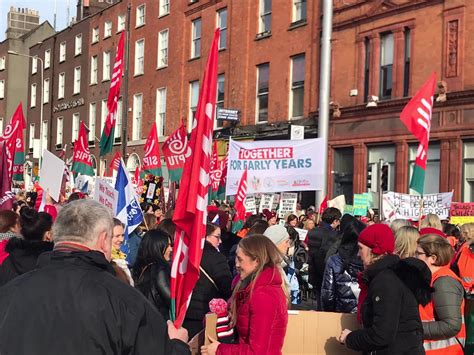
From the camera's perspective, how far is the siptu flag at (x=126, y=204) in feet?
26.5

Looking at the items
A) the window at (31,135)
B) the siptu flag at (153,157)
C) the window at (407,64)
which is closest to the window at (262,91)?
the window at (407,64)

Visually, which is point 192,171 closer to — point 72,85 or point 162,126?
point 162,126

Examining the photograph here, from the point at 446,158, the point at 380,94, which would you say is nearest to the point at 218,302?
the point at 446,158

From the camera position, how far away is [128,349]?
264 centimetres

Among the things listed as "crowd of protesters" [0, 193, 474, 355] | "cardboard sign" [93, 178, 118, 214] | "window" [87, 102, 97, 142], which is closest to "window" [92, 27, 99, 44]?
"window" [87, 102, 97, 142]

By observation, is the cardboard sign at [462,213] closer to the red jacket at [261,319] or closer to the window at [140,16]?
the red jacket at [261,319]

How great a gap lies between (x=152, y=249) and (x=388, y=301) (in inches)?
68.8

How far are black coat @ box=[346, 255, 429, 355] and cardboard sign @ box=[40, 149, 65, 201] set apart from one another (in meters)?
6.14

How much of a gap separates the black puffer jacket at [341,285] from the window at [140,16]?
31368mm

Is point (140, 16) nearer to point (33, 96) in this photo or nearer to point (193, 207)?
point (33, 96)

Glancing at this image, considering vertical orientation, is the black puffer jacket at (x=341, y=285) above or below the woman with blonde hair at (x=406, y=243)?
below

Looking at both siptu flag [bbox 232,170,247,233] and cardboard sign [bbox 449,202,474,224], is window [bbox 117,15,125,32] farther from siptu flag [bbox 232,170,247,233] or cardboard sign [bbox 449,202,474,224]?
siptu flag [bbox 232,170,247,233]

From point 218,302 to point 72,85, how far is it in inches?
1577

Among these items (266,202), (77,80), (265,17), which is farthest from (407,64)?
(77,80)
